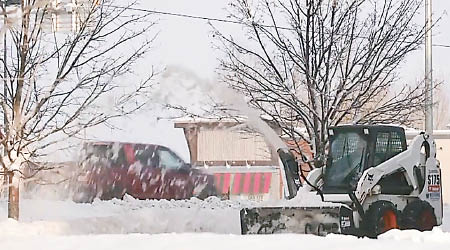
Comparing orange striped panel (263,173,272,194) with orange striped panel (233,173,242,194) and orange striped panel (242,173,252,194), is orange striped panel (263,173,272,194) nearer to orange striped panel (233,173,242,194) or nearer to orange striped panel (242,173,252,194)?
orange striped panel (242,173,252,194)

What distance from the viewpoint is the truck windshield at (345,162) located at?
1546 centimetres

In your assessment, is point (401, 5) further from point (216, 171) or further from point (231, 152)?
point (231, 152)

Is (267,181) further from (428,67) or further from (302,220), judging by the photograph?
(302,220)

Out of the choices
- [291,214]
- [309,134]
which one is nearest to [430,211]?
[291,214]

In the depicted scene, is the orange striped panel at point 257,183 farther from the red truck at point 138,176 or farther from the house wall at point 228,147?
the red truck at point 138,176

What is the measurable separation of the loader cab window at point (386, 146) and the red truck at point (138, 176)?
21.3ft

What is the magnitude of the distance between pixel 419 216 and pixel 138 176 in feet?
25.5

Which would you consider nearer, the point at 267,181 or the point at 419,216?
the point at 419,216

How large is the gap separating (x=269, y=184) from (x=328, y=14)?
7471 mm

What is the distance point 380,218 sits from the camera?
14773mm

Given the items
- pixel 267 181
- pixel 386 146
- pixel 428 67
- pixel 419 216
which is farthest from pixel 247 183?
pixel 419 216

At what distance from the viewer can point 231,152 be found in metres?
29.4

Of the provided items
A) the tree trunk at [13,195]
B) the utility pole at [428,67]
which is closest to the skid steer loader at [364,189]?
the tree trunk at [13,195]

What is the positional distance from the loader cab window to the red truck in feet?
21.3
